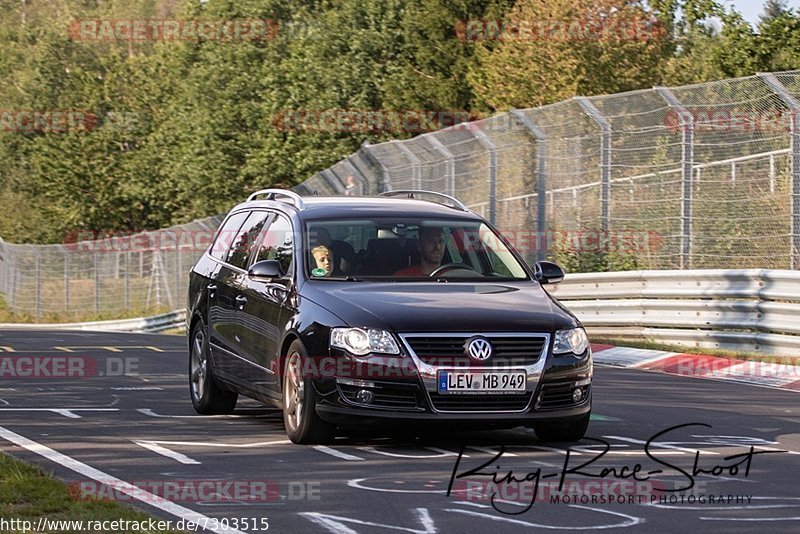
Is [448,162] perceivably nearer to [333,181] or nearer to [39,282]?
[333,181]

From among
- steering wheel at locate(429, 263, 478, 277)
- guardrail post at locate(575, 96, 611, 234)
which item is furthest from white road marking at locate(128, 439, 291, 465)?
guardrail post at locate(575, 96, 611, 234)

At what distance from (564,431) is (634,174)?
34.3 feet

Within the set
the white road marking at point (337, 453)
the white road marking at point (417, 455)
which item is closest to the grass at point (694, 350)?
the white road marking at point (417, 455)

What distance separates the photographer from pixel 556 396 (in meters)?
9.95

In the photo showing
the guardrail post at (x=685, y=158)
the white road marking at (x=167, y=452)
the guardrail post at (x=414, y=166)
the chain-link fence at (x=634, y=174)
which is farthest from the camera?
the guardrail post at (x=414, y=166)

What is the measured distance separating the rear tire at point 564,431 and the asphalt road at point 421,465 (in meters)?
0.08

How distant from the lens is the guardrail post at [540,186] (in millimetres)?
21953

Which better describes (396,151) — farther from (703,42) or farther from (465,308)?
(703,42)

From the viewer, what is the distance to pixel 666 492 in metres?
8.27

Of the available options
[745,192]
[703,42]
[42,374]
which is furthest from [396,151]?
[703,42]

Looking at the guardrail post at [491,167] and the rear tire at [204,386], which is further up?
the guardrail post at [491,167]

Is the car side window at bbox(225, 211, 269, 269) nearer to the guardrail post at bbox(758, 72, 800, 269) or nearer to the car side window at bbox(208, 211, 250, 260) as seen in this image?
the car side window at bbox(208, 211, 250, 260)

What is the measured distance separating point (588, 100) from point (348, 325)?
37.4 ft

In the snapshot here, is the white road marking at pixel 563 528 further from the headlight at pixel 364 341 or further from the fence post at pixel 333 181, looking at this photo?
the fence post at pixel 333 181
